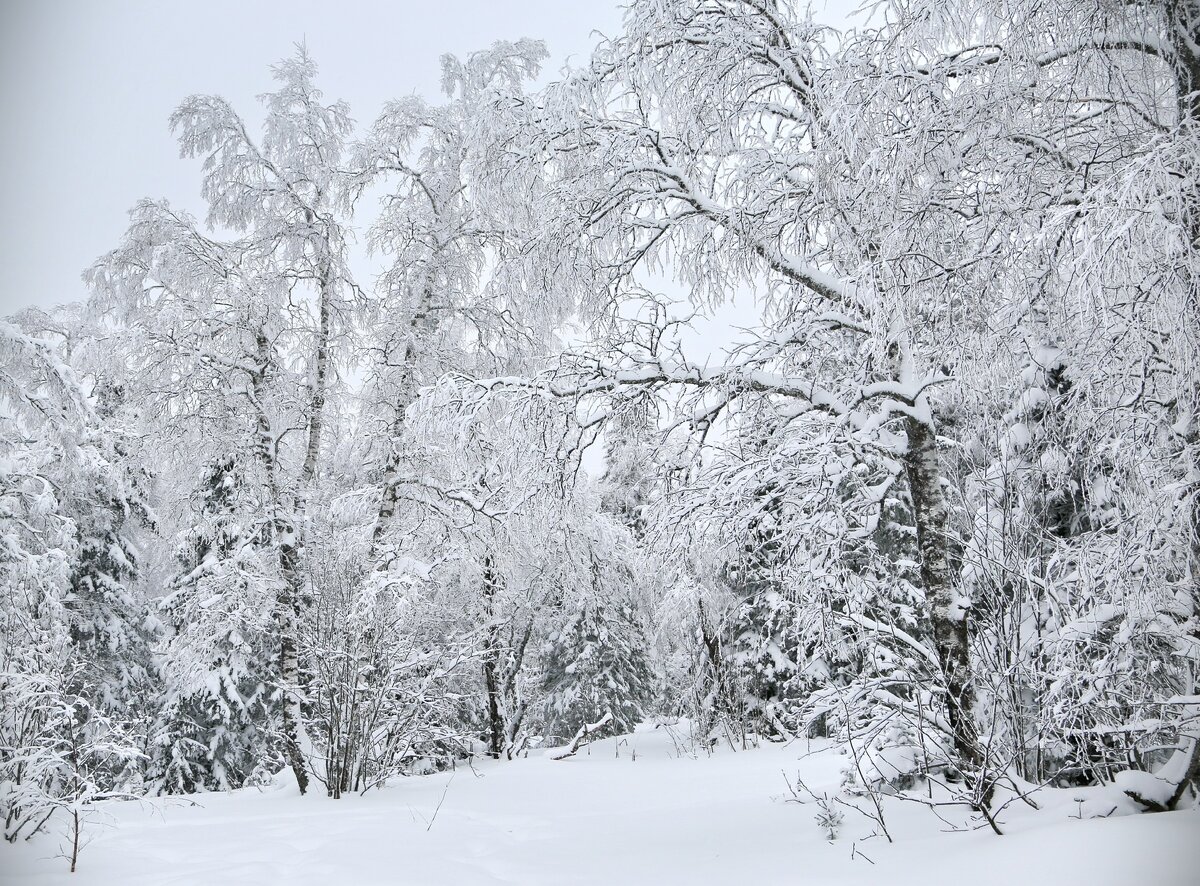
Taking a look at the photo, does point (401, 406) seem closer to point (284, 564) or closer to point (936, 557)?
point (284, 564)

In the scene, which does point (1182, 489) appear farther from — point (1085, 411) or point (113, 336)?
point (113, 336)

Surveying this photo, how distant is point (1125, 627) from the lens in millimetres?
3082

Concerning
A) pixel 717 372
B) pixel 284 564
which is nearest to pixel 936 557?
pixel 717 372

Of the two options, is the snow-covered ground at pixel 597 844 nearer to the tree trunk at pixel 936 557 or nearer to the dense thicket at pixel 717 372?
the dense thicket at pixel 717 372

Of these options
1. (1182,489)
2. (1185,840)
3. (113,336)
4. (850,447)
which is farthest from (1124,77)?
(113,336)

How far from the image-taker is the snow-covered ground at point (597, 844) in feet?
8.34

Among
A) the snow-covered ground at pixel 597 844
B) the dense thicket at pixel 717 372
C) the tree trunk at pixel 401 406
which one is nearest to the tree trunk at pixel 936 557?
the dense thicket at pixel 717 372

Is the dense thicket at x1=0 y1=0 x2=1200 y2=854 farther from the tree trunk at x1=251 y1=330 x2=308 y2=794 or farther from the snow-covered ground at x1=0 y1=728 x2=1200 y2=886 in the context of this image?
the snow-covered ground at x1=0 y1=728 x2=1200 y2=886

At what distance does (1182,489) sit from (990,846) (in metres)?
1.65

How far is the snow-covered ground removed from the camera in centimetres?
254

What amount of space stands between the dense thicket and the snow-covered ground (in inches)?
12.3

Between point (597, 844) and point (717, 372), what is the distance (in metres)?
3.08

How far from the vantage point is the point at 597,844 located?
4277 millimetres

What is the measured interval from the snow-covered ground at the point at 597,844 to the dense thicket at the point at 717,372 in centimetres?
31
